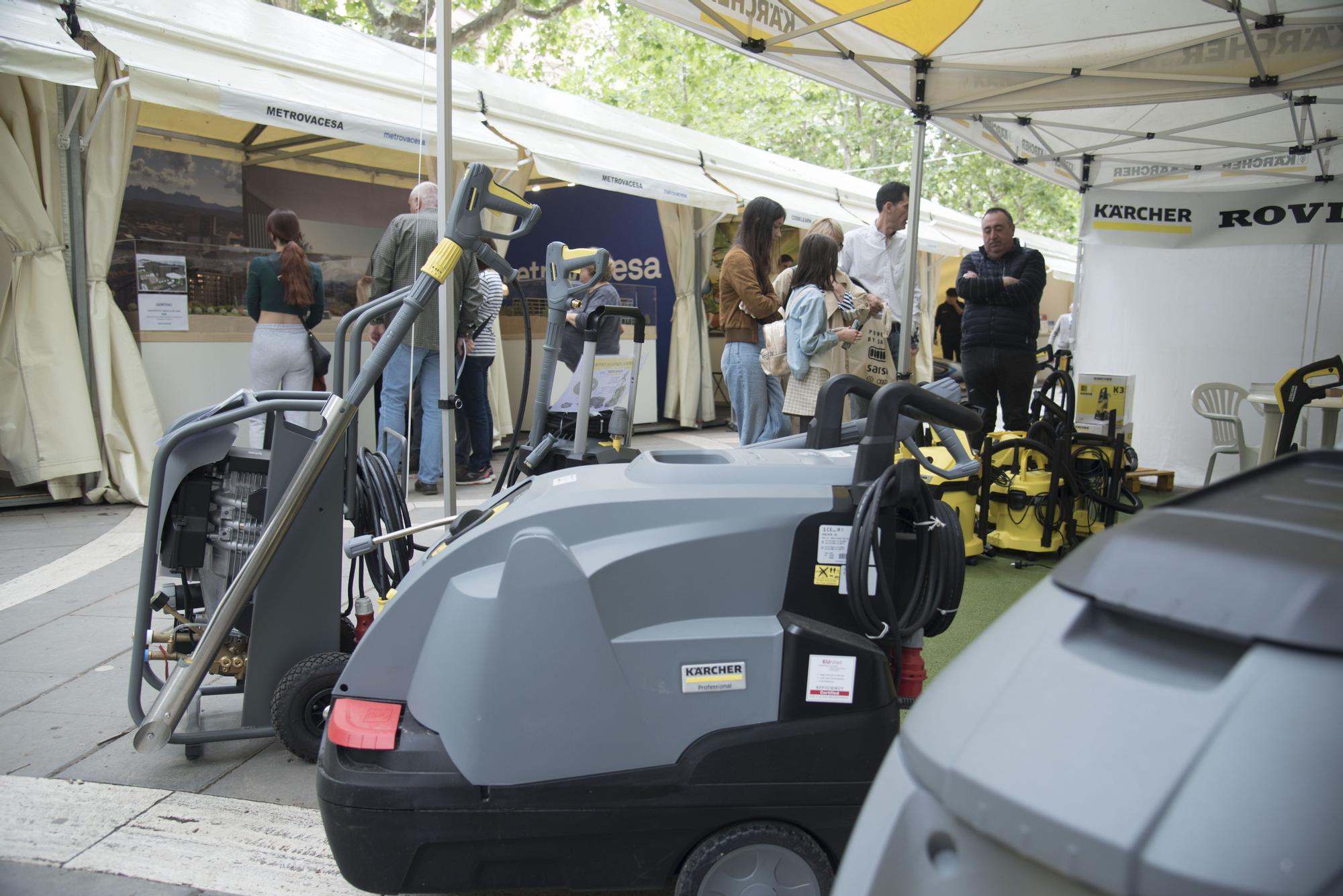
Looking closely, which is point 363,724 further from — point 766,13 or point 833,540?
point 766,13

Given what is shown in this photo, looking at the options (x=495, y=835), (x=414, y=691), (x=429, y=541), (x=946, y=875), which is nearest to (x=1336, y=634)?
(x=946, y=875)

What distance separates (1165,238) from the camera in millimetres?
8758

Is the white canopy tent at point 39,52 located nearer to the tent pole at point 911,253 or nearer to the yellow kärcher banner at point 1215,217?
the tent pole at point 911,253

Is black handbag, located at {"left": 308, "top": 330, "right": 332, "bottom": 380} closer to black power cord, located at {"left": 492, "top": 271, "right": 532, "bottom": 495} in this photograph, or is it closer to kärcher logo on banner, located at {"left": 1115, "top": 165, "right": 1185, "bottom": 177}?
black power cord, located at {"left": 492, "top": 271, "right": 532, "bottom": 495}

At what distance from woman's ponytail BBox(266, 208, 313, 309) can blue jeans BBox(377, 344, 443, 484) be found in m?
0.72

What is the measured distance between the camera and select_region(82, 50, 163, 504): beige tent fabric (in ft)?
18.7

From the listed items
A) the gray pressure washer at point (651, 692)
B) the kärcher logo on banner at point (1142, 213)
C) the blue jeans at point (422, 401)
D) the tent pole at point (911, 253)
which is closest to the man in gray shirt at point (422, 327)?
the blue jeans at point (422, 401)

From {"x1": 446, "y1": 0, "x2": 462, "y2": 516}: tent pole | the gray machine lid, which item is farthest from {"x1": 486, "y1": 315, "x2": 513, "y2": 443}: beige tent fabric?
the gray machine lid

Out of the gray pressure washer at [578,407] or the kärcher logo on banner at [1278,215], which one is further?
the kärcher logo on banner at [1278,215]

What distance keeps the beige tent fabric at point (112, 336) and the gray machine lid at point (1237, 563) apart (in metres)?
6.38

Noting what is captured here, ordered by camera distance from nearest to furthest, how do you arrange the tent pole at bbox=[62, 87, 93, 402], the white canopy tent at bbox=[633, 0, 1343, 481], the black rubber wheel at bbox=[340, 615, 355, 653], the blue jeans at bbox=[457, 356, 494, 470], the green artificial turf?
the black rubber wheel at bbox=[340, 615, 355, 653] < the green artificial turf < the white canopy tent at bbox=[633, 0, 1343, 481] < the tent pole at bbox=[62, 87, 93, 402] < the blue jeans at bbox=[457, 356, 494, 470]

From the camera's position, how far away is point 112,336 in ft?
19.3

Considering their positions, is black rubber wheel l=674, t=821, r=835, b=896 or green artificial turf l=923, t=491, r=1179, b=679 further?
green artificial turf l=923, t=491, r=1179, b=679

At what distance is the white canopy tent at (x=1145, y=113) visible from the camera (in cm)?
472
